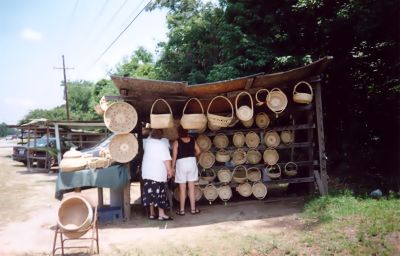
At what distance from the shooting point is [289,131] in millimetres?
7617

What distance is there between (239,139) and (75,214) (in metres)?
3.53

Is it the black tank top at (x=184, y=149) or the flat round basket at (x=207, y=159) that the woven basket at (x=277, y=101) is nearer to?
the flat round basket at (x=207, y=159)

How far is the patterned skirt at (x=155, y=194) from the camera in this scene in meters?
6.65

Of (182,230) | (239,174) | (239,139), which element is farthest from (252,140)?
(182,230)

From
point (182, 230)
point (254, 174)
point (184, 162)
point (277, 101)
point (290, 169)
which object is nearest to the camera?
point (182, 230)

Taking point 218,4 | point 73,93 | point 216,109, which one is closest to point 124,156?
point 216,109

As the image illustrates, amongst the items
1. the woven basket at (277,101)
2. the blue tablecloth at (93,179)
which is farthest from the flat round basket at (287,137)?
the blue tablecloth at (93,179)

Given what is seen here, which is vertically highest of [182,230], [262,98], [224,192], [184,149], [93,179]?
[262,98]

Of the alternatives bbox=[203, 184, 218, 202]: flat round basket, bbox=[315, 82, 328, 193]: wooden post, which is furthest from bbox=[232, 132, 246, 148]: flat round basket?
bbox=[315, 82, 328, 193]: wooden post

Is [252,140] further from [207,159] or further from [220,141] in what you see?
[207,159]

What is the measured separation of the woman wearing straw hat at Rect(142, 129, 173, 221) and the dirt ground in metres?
0.38

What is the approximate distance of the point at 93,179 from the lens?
21.7ft

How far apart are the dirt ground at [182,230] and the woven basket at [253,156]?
2.76ft

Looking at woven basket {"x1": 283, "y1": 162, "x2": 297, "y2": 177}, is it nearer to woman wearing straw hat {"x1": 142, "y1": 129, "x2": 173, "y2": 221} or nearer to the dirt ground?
the dirt ground
